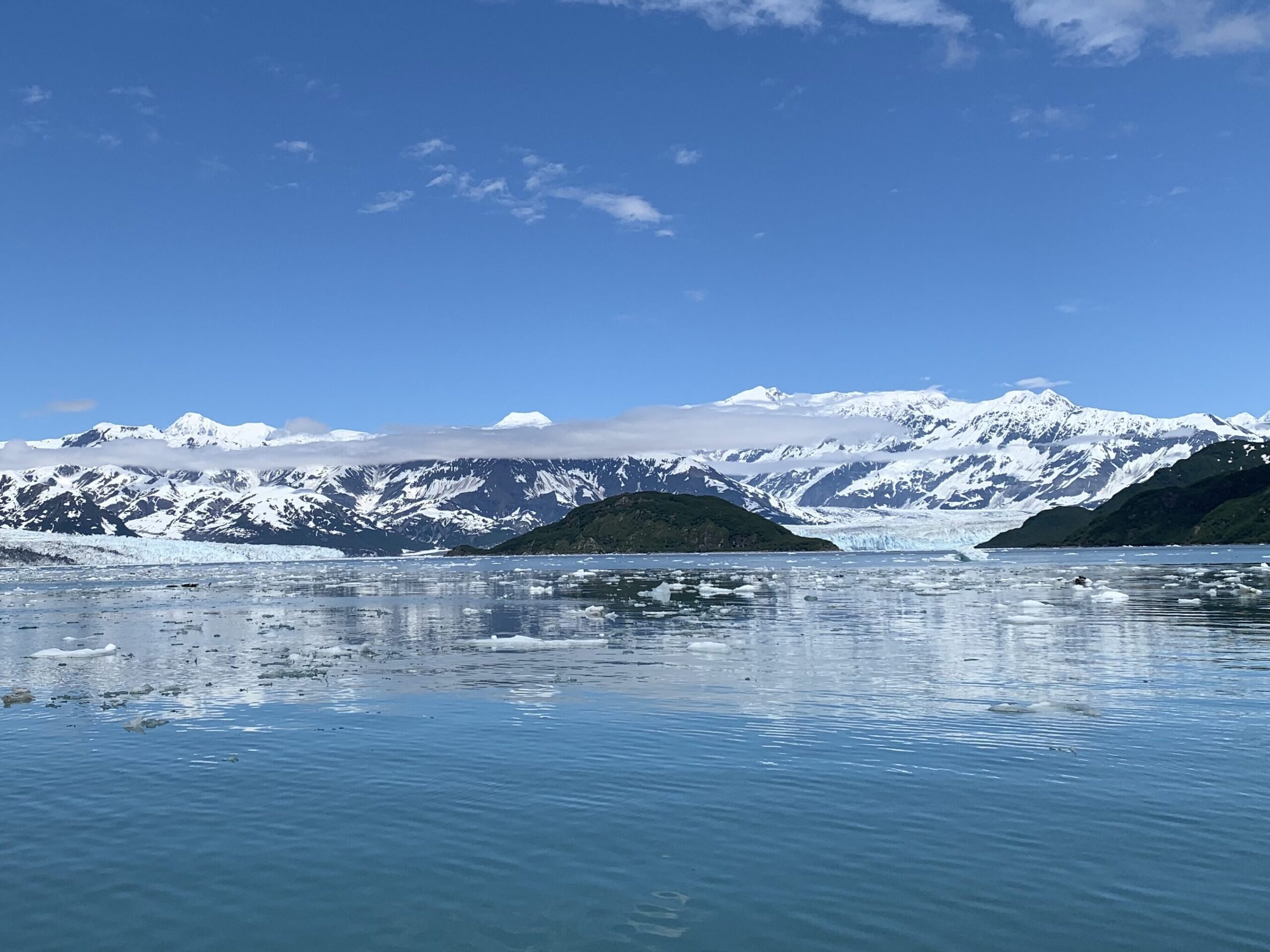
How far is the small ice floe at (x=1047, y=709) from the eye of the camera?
2614 cm

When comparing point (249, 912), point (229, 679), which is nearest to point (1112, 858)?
point (249, 912)

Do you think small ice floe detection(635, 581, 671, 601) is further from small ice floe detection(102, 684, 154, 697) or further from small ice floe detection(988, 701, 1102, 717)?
small ice floe detection(988, 701, 1102, 717)

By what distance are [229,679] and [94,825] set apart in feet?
63.3

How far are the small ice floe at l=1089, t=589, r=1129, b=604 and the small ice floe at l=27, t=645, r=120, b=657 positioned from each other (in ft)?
202

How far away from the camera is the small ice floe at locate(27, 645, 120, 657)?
143ft

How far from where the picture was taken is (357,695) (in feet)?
104

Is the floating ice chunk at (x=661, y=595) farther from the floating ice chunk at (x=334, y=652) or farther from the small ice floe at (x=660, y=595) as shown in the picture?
the floating ice chunk at (x=334, y=652)

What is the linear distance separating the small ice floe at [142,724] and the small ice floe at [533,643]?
19808 millimetres

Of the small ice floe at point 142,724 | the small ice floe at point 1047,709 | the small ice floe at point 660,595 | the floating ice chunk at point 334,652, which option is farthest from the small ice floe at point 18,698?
the small ice floe at point 660,595

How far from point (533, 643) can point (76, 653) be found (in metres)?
20.0

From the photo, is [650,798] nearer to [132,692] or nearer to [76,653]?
[132,692]

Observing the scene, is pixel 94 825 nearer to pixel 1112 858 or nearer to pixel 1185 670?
pixel 1112 858

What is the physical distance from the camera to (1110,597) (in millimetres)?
75062

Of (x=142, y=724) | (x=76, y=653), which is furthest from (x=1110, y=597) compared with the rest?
(x=142, y=724)
